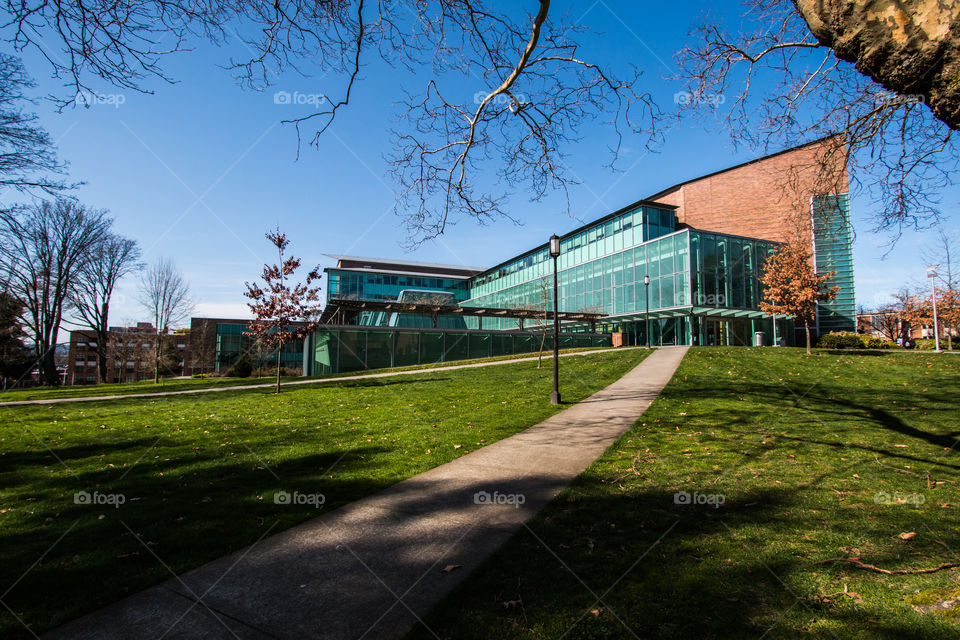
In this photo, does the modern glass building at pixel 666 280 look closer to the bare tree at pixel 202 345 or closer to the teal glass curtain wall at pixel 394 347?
the teal glass curtain wall at pixel 394 347

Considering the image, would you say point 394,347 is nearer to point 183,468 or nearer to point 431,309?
point 431,309

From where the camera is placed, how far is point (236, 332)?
57969 millimetres

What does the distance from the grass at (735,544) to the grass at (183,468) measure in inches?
99.2

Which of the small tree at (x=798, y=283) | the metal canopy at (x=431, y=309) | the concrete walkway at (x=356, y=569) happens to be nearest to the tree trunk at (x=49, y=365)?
the metal canopy at (x=431, y=309)

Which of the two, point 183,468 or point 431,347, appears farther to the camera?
point 431,347


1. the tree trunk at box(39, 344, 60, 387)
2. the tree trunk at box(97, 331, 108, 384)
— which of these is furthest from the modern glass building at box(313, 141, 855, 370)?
the tree trunk at box(39, 344, 60, 387)

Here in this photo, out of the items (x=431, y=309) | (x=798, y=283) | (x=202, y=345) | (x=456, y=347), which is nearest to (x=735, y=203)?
(x=798, y=283)

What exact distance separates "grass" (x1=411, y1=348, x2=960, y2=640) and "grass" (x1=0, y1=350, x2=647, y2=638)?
8.27 feet

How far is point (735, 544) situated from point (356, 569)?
3444 millimetres

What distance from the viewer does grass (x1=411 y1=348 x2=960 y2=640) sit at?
9.12ft

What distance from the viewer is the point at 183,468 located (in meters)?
6.41

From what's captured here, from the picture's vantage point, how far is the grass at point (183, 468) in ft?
11.4

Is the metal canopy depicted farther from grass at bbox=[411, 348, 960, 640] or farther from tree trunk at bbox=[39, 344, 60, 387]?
grass at bbox=[411, 348, 960, 640]

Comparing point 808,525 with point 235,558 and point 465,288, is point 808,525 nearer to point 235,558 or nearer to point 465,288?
point 235,558
